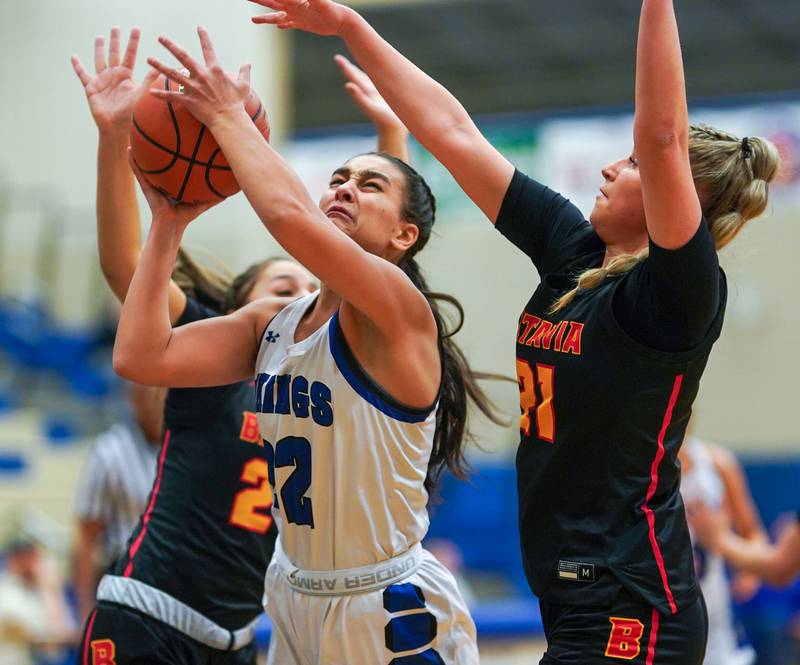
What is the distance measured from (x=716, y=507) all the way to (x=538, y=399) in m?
2.81

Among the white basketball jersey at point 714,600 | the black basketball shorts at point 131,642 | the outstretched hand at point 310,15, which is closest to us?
the outstretched hand at point 310,15

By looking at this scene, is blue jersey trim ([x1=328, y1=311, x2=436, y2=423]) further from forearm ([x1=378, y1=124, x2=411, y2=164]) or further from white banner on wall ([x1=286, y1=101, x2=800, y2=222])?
white banner on wall ([x1=286, y1=101, x2=800, y2=222])

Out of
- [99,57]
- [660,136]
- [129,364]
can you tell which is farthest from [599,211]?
[99,57]

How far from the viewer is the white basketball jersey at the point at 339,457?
319 cm

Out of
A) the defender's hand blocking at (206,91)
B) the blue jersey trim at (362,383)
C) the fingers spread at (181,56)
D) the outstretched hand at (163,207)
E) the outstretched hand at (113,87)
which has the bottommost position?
the blue jersey trim at (362,383)

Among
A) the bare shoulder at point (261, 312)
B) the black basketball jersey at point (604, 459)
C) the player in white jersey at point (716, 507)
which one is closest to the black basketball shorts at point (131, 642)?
the bare shoulder at point (261, 312)

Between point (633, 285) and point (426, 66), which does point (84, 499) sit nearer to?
point (633, 285)

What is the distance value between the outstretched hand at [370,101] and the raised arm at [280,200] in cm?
103

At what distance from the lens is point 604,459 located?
9.93ft

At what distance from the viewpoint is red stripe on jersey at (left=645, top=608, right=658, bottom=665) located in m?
2.95

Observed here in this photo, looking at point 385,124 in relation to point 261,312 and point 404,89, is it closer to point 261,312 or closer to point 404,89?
point 404,89

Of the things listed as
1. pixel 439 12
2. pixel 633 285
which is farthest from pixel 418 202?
pixel 439 12

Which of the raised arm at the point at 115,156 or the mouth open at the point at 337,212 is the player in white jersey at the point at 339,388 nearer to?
the mouth open at the point at 337,212

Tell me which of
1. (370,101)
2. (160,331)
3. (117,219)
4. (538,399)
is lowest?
(538,399)
